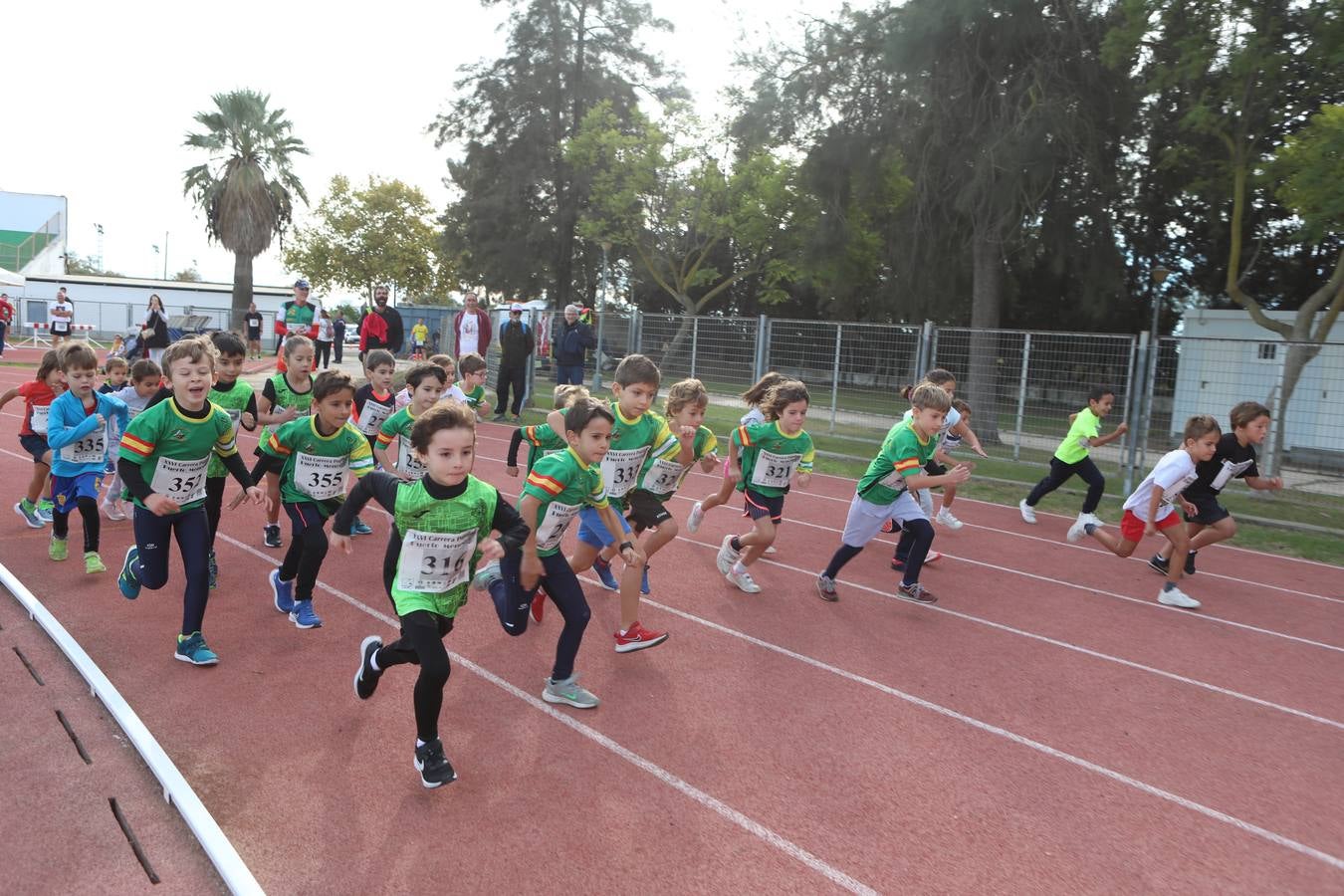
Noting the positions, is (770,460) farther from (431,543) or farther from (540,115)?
(540,115)

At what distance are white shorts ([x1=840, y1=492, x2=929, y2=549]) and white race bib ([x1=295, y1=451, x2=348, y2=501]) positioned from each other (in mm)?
3671

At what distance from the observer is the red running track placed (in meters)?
3.59

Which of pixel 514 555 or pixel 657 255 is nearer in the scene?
pixel 514 555

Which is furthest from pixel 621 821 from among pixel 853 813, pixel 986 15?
pixel 986 15

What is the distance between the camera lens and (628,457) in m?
6.04

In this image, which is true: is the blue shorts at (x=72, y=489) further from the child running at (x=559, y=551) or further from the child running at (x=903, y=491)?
the child running at (x=903, y=491)

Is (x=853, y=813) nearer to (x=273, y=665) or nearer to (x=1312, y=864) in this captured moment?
(x=1312, y=864)

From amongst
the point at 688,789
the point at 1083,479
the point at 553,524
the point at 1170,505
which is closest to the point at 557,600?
the point at 553,524

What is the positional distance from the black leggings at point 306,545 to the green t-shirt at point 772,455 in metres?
3.09

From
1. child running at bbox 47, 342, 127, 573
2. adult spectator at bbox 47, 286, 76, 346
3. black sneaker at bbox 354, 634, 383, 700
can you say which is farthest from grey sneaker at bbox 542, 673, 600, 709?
adult spectator at bbox 47, 286, 76, 346

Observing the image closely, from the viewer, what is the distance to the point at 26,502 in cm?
810

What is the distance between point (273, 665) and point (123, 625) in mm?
1268

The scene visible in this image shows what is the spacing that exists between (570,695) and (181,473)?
8.45 ft

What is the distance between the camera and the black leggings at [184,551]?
5078 mm
